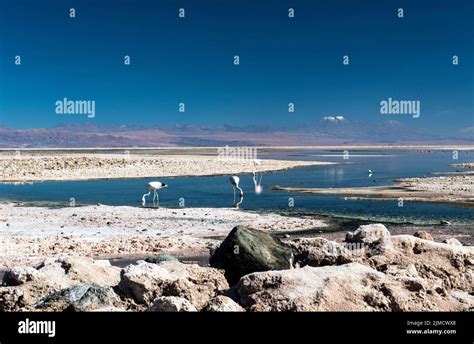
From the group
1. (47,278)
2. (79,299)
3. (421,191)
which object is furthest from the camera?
(421,191)

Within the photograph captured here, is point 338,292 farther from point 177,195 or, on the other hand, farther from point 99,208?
point 177,195

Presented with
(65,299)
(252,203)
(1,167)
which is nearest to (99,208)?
(252,203)

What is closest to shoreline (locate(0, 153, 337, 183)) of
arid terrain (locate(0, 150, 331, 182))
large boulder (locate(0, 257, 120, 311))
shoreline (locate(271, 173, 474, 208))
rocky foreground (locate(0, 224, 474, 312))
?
arid terrain (locate(0, 150, 331, 182))

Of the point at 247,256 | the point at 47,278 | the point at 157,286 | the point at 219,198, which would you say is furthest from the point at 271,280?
the point at 219,198

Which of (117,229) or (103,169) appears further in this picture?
(103,169)

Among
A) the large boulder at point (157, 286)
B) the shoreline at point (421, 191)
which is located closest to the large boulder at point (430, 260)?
the large boulder at point (157, 286)

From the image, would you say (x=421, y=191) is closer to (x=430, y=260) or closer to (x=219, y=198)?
(x=219, y=198)

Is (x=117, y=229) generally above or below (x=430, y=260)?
below
